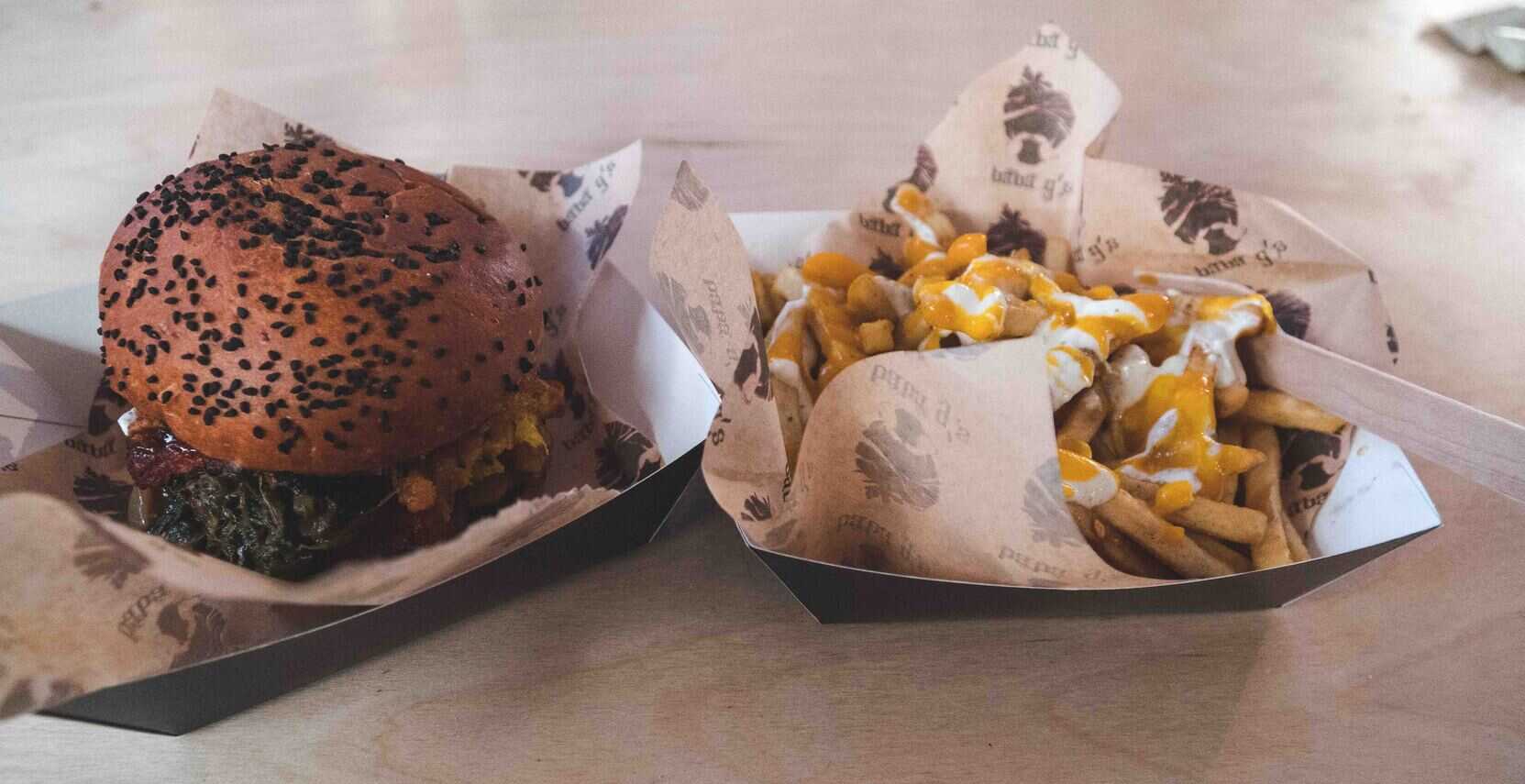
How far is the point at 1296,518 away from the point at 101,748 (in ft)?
5.10

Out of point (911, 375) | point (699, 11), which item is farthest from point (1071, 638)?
point (699, 11)

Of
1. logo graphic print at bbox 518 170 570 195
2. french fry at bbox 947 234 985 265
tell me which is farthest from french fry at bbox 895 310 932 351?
logo graphic print at bbox 518 170 570 195

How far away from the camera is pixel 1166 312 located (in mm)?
1395

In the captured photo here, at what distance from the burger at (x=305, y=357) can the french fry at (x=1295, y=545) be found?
1.05 meters

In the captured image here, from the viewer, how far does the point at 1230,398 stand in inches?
52.4

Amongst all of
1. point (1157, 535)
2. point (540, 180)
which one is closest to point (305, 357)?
point (540, 180)

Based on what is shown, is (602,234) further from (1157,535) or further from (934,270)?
(1157,535)

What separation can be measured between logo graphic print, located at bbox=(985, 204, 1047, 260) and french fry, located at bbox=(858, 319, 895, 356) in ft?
1.32

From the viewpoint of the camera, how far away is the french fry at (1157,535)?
1.18 meters

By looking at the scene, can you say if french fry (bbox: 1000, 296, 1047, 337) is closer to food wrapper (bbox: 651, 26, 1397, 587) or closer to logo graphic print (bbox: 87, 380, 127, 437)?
food wrapper (bbox: 651, 26, 1397, 587)

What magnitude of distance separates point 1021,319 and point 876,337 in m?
0.20

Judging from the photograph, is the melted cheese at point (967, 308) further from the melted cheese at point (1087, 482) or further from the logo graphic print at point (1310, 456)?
the logo graphic print at point (1310, 456)

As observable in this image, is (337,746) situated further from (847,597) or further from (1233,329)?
(1233,329)

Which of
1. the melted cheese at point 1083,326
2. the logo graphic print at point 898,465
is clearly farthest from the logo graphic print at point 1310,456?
the logo graphic print at point 898,465
